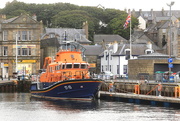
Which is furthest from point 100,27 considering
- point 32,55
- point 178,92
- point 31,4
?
point 178,92

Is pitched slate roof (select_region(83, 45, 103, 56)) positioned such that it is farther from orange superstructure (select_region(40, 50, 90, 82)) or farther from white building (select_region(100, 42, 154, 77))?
orange superstructure (select_region(40, 50, 90, 82))

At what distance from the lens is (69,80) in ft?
153

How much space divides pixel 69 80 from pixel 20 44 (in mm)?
39106

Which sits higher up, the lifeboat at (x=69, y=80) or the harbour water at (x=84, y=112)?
the lifeboat at (x=69, y=80)

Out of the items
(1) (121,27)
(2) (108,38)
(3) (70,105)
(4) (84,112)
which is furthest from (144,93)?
(1) (121,27)

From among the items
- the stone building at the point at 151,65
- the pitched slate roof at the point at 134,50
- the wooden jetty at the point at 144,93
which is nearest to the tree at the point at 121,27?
the pitched slate roof at the point at 134,50

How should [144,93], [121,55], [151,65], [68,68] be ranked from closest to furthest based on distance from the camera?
[144,93]
[68,68]
[151,65]
[121,55]

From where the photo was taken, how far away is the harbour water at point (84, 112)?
3584 centimetres

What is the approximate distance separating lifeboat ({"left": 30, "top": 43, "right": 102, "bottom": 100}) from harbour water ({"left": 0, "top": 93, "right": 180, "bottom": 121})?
1.11 m

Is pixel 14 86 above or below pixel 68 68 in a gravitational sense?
below

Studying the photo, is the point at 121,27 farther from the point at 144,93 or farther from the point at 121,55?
the point at 144,93

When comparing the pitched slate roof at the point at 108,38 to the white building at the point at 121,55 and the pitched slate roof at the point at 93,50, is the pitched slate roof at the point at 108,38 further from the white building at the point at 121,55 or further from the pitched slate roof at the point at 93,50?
the white building at the point at 121,55

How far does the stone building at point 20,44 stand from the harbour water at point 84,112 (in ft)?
120

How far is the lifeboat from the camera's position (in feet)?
154
